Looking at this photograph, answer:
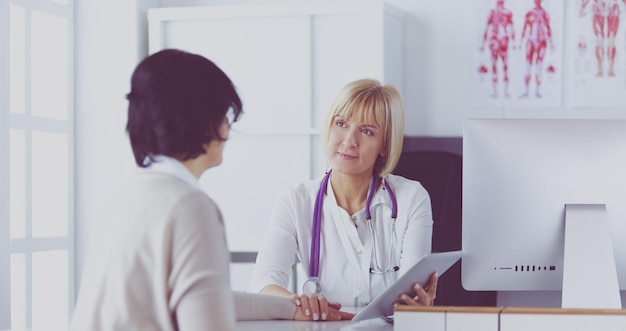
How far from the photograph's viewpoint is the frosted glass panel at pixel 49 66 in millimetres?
4371

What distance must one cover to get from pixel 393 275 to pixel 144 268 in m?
1.61

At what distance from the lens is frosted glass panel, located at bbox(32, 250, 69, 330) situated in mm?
4398

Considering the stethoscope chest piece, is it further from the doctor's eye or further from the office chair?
the office chair

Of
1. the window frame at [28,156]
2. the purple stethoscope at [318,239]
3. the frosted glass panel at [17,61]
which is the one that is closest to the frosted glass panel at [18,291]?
the window frame at [28,156]

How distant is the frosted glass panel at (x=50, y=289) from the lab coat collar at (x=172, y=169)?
10.1 ft

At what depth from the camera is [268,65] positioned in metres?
4.58

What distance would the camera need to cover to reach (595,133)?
2270mm

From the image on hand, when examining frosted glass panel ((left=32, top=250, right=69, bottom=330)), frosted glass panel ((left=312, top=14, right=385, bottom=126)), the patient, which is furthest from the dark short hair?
frosted glass panel ((left=32, top=250, right=69, bottom=330))

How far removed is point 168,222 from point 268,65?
3.26m

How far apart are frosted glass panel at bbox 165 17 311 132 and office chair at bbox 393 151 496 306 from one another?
664 millimetres

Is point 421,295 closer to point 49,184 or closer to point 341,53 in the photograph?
point 341,53

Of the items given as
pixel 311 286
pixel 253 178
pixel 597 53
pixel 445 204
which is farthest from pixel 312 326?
pixel 597 53

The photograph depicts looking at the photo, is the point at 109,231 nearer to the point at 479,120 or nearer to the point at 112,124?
the point at 479,120

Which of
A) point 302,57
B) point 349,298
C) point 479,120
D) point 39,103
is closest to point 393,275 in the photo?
point 349,298
